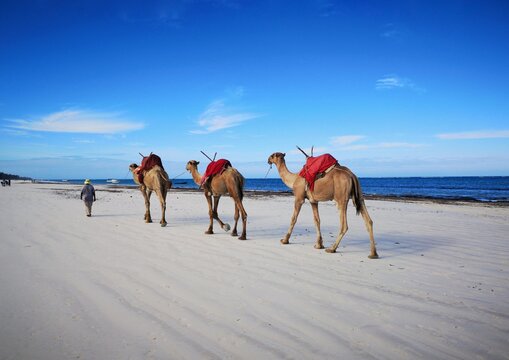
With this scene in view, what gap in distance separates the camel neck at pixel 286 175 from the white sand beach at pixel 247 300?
66.0 inches

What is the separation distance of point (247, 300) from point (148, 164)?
8.84m

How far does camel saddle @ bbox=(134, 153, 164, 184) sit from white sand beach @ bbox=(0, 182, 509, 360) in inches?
166

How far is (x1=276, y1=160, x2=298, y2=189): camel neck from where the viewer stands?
8.30 meters

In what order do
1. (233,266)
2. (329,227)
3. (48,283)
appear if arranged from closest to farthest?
(48,283), (233,266), (329,227)

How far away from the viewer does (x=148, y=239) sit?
8305mm

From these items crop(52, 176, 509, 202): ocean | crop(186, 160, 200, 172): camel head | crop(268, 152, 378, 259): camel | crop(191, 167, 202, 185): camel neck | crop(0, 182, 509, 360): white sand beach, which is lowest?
crop(0, 182, 509, 360): white sand beach

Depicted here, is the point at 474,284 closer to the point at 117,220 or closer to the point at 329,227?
the point at 329,227

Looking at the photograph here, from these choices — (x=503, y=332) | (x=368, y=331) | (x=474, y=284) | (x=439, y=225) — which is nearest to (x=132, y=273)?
(x=368, y=331)

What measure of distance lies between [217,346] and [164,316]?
94 cm

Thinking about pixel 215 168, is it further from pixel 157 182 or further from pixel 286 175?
pixel 157 182

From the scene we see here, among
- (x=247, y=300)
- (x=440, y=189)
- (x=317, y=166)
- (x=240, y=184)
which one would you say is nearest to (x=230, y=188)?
(x=240, y=184)

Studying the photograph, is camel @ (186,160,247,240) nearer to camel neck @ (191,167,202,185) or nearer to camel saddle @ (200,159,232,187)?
camel saddle @ (200,159,232,187)

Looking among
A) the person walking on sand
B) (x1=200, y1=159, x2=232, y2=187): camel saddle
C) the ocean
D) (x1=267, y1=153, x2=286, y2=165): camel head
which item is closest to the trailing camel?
the ocean

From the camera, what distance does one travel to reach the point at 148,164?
11867mm
